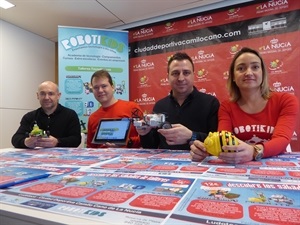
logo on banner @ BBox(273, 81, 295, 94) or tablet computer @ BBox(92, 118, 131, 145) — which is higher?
logo on banner @ BBox(273, 81, 295, 94)

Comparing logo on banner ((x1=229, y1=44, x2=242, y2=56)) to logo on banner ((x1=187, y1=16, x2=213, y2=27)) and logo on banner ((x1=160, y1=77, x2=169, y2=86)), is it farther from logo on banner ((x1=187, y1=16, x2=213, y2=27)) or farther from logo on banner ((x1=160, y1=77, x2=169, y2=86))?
logo on banner ((x1=160, y1=77, x2=169, y2=86))

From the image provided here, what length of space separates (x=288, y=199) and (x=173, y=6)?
2.65 metres

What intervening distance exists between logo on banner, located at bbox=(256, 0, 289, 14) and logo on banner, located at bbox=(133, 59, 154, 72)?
1356 millimetres

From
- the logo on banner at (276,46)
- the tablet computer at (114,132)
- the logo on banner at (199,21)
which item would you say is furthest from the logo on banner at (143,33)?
the tablet computer at (114,132)

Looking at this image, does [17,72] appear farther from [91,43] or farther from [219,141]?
[219,141]

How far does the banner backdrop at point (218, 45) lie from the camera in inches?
91.1

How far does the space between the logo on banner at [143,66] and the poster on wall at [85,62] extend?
174 millimetres

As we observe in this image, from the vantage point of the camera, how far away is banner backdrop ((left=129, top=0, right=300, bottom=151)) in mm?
2314

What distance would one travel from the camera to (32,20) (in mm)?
2941

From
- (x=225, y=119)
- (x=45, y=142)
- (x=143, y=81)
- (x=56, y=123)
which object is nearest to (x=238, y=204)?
(x=225, y=119)

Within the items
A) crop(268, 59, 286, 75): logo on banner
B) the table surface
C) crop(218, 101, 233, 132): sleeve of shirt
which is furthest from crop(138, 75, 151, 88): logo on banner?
the table surface

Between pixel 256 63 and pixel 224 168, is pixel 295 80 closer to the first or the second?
pixel 256 63

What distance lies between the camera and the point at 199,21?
2752 millimetres

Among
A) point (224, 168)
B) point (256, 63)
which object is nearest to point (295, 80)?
point (256, 63)
